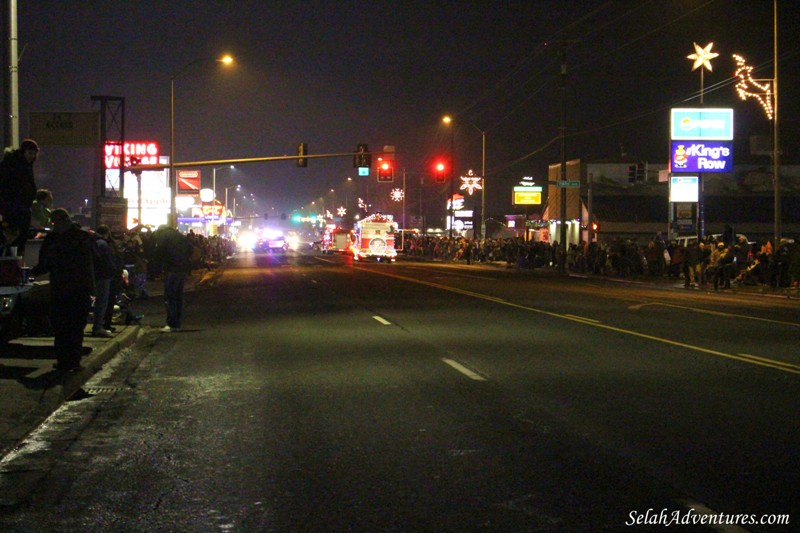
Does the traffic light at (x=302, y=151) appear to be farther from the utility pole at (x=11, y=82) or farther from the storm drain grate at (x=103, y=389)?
the storm drain grate at (x=103, y=389)

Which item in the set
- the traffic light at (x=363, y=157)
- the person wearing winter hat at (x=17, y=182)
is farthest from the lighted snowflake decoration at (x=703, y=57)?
the person wearing winter hat at (x=17, y=182)

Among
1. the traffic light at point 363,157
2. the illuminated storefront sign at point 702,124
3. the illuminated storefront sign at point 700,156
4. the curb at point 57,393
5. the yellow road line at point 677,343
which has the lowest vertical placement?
the curb at point 57,393

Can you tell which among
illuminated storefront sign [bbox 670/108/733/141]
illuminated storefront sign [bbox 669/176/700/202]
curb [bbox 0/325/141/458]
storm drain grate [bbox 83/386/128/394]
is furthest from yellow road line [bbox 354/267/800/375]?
illuminated storefront sign [bbox 669/176/700/202]

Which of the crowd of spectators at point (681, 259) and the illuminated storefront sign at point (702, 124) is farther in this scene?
the illuminated storefront sign at point (702, 124)

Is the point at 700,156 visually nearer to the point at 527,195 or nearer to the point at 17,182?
the point at 527,195

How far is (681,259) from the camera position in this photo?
134ft

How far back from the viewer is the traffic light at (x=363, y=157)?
4316cm

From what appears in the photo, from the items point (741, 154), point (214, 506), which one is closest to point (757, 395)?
point (214, 506)

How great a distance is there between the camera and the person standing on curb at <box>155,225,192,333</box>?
17.6 meters

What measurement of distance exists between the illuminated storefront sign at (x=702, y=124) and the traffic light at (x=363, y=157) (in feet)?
57.7

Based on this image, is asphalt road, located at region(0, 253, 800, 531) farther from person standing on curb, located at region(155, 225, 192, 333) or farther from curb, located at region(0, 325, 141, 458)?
person standing on curb, located at region(155, 225, 192, 333)

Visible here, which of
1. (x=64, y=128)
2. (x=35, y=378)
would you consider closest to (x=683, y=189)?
(x=64, y=128)

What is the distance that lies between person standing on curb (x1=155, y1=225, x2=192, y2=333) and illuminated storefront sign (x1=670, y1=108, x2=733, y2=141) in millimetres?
38380

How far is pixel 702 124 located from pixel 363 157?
64.3 ft
